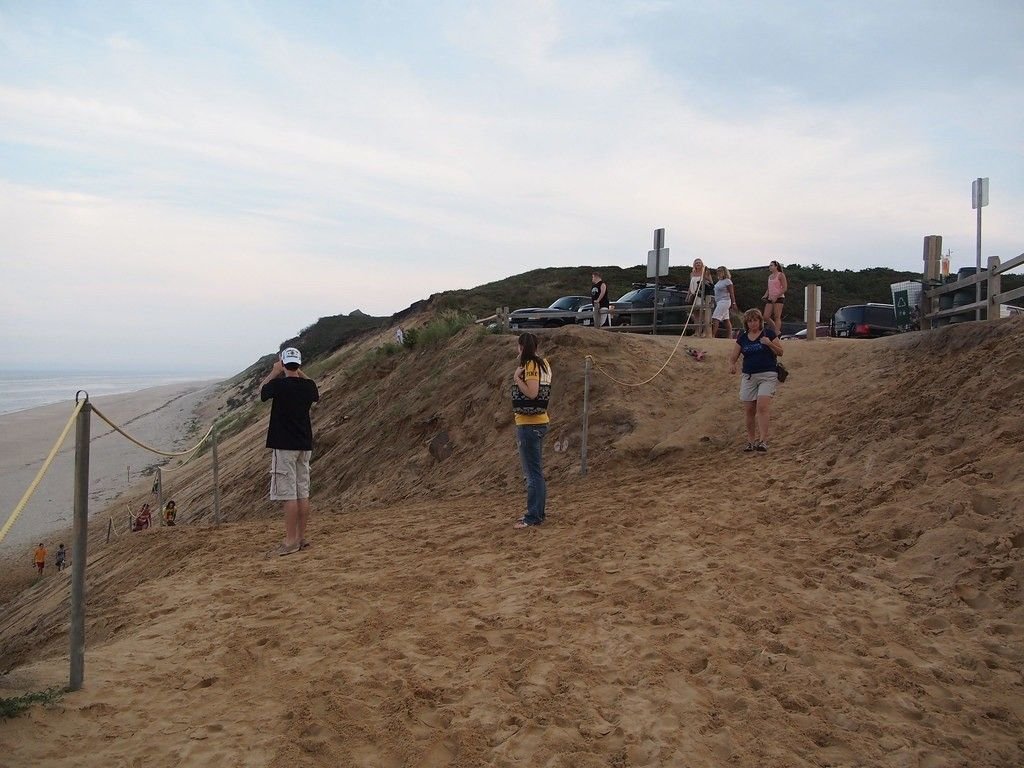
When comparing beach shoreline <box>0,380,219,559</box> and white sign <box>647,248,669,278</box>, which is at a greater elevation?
white sign <box>647,248,669,278</box>

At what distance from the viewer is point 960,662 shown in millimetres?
4195

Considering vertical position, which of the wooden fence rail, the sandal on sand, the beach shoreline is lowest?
the beach shoreline

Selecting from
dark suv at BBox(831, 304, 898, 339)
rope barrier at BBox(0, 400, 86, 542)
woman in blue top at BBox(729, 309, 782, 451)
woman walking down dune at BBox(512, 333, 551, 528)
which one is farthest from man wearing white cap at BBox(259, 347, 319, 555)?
dark suv at BBox(831, 304, 898, 339)

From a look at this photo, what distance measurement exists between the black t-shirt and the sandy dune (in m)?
1.08

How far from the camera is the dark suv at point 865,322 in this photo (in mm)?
20188

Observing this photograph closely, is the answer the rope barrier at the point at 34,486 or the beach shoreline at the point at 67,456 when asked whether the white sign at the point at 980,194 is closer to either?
the rope barrier at the point at 34,486

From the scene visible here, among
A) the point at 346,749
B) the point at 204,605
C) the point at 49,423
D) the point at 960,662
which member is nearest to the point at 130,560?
the point at 204,605

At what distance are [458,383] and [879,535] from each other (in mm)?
9340

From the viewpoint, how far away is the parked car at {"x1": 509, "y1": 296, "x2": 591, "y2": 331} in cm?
1911

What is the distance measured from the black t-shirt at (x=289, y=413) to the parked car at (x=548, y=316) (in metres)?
10.5

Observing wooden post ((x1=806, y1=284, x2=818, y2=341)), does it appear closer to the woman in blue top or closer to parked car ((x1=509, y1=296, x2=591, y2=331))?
the woman in blue top

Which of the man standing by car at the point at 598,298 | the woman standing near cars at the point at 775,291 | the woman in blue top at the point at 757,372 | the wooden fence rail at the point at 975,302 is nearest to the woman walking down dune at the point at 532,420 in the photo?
the woman in blue top at the point at 757,372

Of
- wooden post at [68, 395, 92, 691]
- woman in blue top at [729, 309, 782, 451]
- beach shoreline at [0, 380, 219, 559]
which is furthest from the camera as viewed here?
beach shoreline at [0, 380, 219, 559]

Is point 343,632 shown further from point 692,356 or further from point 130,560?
point 692,356
